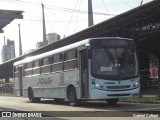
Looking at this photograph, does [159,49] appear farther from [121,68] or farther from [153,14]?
[121,68]

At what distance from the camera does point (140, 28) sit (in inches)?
1216

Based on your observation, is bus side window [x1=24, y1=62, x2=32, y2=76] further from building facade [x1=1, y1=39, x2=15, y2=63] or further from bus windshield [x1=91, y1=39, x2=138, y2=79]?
building facade [x1=1, y1=39, x2=15, y2=63]

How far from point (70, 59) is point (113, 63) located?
298 centimetres

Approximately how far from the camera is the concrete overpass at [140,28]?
27.9 meters

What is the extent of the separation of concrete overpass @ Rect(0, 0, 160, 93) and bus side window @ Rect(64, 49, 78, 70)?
323 inches

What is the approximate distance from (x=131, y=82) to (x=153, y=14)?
1088 cm

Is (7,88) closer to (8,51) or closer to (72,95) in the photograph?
(72,95)

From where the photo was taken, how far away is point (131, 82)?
58.9 feet

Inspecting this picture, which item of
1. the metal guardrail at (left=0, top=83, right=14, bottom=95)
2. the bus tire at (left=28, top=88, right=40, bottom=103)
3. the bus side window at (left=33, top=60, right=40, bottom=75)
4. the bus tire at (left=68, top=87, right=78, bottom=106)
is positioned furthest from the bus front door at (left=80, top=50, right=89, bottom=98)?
the metal guardrail at (left=0, top=83, right=14, bottom=95)

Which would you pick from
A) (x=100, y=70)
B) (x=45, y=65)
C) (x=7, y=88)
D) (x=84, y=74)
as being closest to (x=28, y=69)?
(x=45, y=65)

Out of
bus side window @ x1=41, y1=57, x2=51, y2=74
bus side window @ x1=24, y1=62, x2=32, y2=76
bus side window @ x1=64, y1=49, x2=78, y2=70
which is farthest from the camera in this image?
bus side window @ x1=24, y1=62, x2=32, y2=76

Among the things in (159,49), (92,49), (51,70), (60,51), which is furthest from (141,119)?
(159,49)

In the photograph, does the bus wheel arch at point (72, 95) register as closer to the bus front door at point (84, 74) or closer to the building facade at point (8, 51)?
the bus front door at point (84, 74)

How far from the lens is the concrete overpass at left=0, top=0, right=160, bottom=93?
27875mm
